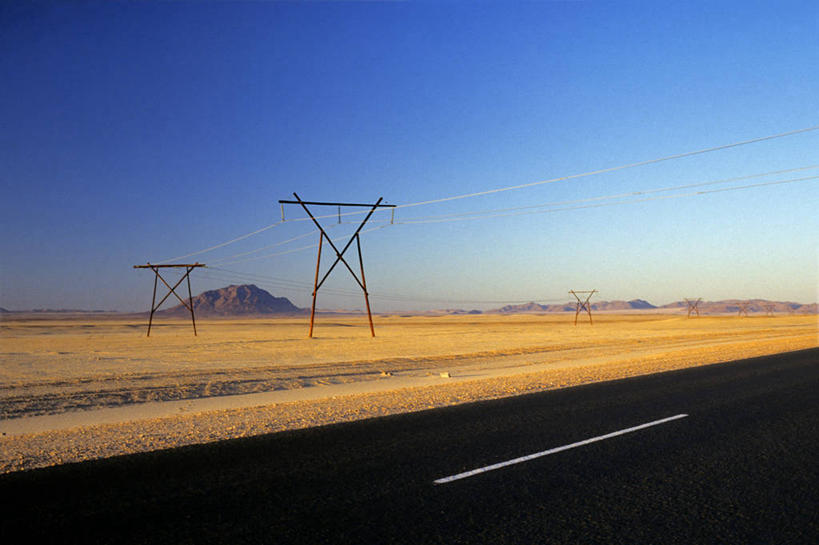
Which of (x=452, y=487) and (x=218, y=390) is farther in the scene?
(x=218, y=390)

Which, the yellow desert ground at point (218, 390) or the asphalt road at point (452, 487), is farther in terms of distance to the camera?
the yellow desert ground at point (218, 390)

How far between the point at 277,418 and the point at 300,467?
136 inches

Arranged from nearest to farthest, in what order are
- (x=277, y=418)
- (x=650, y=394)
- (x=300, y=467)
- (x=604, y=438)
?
1. (x=300, y=467)
2. (x=604, y=438)
3. (x=277, y=418)
4. (x=650, y=394)

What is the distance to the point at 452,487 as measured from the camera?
5.16 meters

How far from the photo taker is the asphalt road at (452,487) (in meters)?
4.17

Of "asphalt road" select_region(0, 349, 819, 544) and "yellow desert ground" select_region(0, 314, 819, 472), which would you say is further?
"yellow desert ground" select_region(0, 314, 819, 472)

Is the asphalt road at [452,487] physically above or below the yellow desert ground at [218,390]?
above

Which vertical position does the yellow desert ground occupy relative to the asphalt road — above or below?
below

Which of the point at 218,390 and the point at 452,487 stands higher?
the point at 452,487

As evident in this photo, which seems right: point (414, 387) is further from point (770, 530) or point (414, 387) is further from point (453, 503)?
point (770, 530)

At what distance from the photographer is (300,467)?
5977 mm

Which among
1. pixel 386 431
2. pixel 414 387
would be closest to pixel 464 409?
pixel 386 431

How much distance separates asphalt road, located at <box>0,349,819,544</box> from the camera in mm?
4172

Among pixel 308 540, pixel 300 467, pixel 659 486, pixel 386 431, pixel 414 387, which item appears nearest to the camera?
pixel 308 540
